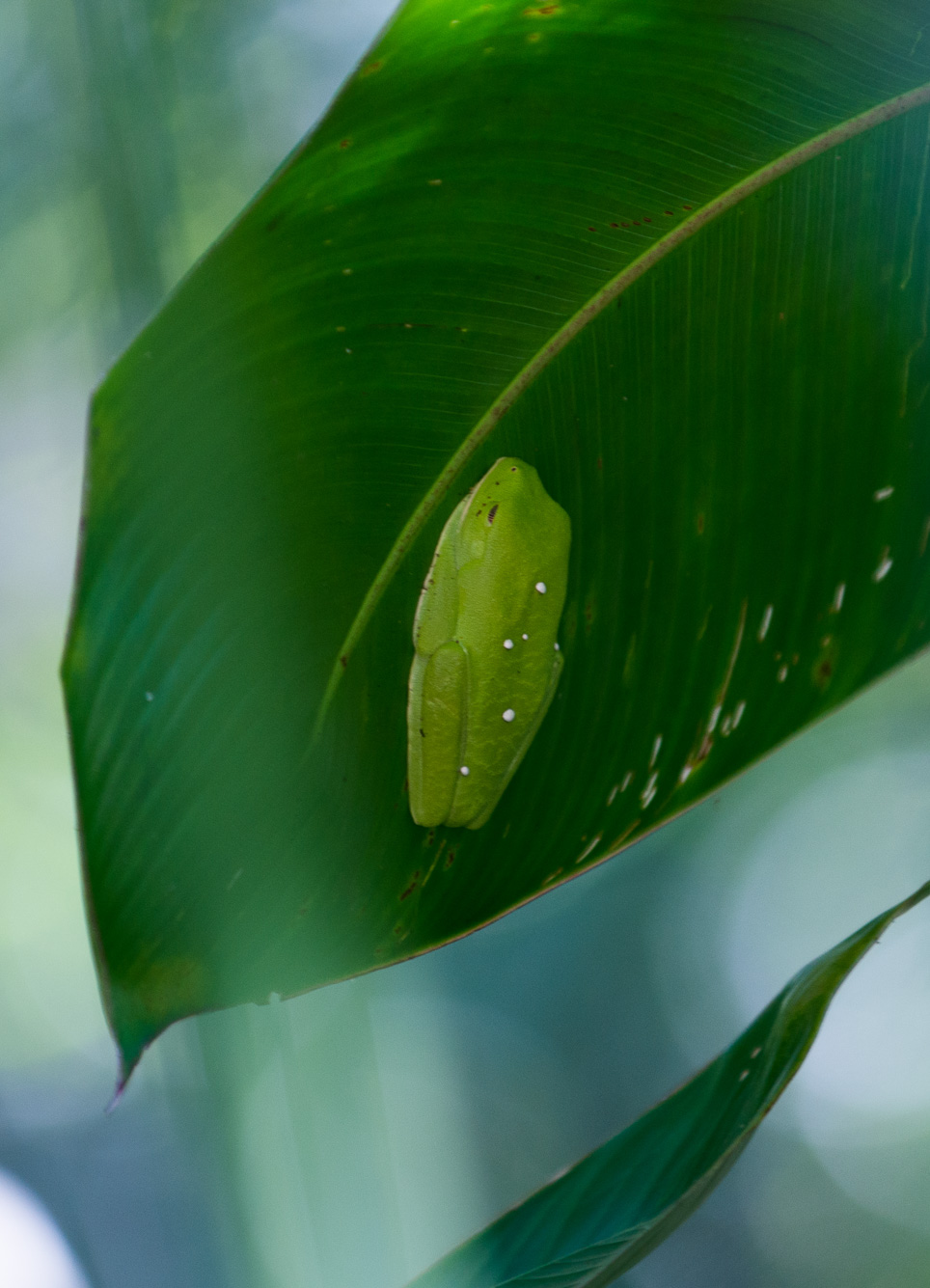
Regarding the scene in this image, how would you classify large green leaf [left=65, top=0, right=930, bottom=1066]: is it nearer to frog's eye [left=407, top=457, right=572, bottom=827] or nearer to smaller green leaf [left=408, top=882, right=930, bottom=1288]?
frog's eye [left=407, top=457, right=572, bottom=827]

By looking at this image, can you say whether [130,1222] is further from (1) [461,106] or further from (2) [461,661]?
(1) [461,106]

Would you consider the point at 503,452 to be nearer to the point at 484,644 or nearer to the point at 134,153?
the point at 484,644

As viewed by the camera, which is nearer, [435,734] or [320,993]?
[435,734]

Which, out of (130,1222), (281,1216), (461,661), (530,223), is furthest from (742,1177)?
(530,223)

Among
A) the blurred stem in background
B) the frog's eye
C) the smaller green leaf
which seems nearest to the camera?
the smaller green leaf

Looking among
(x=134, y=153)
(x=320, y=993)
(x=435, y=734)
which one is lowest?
(x=320, y=993)

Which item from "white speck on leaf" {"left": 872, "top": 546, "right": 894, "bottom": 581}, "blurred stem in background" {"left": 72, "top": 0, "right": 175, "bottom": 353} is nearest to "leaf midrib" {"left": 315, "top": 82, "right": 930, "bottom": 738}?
A: "white speck on leaf" {"left": 872, "top": 546, "right": 894, "bottom": 581}

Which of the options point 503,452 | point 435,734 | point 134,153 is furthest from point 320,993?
point 134,153
